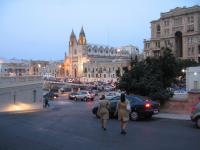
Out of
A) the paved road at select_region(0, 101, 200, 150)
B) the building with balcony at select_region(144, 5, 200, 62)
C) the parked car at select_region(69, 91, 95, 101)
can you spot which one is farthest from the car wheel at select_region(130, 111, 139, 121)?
the building with balcony at select_region(144, 5, 200, 62)

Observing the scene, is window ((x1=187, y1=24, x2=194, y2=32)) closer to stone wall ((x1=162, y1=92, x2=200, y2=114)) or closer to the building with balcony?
the building with balcony

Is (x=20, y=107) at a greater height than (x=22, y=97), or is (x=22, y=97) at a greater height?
(x=22, y=97)

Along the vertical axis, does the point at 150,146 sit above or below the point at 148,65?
below

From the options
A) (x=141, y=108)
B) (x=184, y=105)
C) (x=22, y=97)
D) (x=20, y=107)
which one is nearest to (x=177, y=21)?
(x=22, y=97)

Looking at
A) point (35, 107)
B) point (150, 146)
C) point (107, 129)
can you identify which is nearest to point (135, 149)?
point (150, 146)

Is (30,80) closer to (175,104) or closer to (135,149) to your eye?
(175,104)

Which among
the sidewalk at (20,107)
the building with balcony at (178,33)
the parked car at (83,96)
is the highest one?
the building with balcony at (178,33)

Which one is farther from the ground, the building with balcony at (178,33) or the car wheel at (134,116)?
the building with balcony at (178,33)

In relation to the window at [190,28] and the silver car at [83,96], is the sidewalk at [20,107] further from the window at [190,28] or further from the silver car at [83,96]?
the window at [190,28]

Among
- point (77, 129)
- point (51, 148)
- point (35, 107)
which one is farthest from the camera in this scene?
point (35, 107)

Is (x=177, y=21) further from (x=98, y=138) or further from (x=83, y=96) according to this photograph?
(x=98, y=138)

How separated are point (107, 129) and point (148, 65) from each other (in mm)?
14186

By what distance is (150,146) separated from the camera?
13.3 metres

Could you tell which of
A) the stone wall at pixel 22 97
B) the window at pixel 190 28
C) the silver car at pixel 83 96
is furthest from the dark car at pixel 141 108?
the window at pixel 190 28
